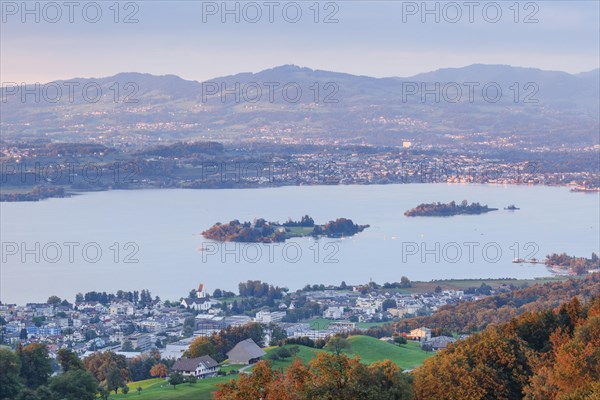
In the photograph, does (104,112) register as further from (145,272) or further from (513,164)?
(145,272)

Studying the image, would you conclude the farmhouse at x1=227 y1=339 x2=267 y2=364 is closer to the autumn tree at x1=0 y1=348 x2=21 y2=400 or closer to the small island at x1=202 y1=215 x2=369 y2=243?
the autumn tree at x1=0 y1=348 x2=21 y2=400

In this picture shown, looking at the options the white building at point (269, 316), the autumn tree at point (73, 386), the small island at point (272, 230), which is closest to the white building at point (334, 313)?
the white building at point (269, 316)

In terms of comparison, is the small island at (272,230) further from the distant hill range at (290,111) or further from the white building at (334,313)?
the distant hill range at (290,111)

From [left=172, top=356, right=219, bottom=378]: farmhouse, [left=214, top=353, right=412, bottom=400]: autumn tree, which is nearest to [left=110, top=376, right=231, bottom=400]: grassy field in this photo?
[left=172, top=356, right=219, bottom=378]: farmhouse

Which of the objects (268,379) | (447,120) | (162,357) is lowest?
(162,357)

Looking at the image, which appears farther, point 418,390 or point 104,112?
point 104,112

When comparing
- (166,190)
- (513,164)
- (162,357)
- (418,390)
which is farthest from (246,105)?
(418,390)
